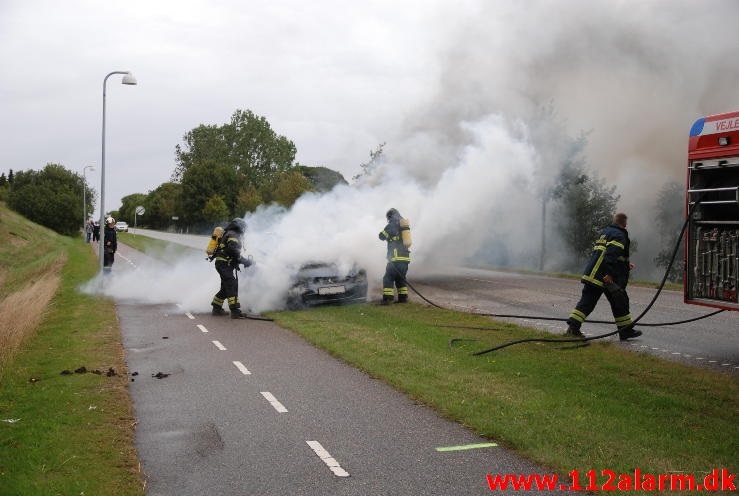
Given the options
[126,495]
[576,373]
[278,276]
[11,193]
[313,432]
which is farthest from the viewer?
[11,193]

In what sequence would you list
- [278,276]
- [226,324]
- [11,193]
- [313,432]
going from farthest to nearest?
1. [11,193]
2. [278,276]
3. [226,324]
4. [313,432]

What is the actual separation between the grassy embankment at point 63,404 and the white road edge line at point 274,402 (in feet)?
4.50

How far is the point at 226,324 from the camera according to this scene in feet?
40.9

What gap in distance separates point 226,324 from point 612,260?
684cm

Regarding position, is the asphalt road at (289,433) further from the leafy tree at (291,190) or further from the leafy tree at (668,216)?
the leafy tree at (668,216)

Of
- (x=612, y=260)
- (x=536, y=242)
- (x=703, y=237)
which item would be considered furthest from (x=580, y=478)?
(x=536, y=242)

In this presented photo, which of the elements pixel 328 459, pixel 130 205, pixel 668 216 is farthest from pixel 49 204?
pixel 130 205

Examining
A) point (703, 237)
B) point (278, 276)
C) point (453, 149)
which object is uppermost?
Answer: point (453, 149)

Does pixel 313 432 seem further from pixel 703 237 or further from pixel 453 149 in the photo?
pixel 453 149

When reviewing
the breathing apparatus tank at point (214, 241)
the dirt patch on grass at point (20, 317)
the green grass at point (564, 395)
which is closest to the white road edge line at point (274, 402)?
the green grass at point (564, 395)

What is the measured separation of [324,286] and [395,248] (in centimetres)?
171

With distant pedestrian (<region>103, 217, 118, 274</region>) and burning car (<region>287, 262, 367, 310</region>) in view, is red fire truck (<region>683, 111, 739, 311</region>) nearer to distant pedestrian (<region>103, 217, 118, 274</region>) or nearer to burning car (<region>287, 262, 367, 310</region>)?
burning car (<region>287, 262, 367, 310</region>)

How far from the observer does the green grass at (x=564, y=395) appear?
5.26 meters

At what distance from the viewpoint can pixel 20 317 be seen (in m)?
12.7
